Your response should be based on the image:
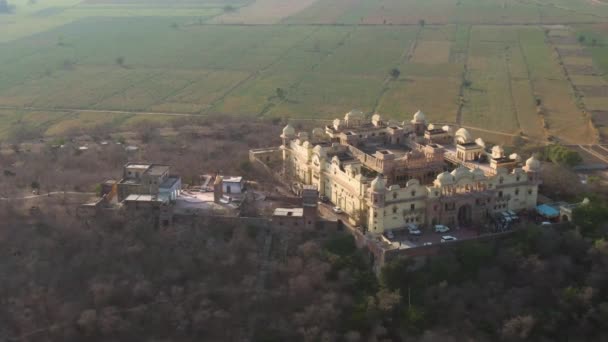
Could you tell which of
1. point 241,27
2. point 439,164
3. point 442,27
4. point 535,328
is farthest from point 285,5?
point 535,328

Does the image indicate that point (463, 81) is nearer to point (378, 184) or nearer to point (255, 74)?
point (255, 74)

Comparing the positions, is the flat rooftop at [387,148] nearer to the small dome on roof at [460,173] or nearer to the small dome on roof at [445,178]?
the small dome on roof at [460,173]

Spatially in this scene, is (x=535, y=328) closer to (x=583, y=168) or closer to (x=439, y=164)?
(x=439, y=164)

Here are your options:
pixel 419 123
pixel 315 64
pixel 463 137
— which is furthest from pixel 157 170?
pixel 315 64

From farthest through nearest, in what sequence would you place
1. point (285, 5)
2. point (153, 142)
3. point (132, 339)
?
1. point (285, 5)
2. point (153, 142)
3. point (132, 339)

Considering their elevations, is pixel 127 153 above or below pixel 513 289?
above

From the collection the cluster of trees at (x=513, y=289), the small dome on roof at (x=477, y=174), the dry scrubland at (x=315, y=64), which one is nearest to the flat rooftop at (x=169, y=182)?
the cluster of trees at (x=513, y=289)
